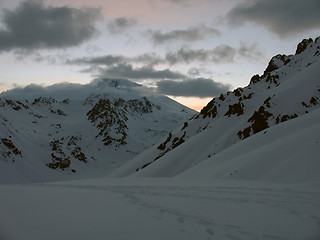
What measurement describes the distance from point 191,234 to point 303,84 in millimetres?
43837

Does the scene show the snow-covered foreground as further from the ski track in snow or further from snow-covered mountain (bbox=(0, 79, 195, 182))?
snow-covered mountain (bbox=(0, 79, 195, 182))

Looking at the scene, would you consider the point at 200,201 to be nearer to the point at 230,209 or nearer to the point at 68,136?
the point at 230,209

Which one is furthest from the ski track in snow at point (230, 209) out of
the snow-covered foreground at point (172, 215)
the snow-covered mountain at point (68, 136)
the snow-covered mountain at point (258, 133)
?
the snow-covered mountain at point (68, 136)

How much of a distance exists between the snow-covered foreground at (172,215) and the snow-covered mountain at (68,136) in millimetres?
51137

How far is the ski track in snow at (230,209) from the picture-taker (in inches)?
264

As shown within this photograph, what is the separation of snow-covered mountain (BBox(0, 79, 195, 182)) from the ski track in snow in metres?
52.4

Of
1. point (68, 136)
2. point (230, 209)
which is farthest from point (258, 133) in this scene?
point (68, 136)

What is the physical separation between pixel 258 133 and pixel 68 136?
9276 centimetres

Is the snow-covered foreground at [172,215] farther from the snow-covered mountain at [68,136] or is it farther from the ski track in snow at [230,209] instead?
the snow-covered mountain at [68,136]

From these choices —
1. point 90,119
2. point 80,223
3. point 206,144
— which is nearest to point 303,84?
point 206,144

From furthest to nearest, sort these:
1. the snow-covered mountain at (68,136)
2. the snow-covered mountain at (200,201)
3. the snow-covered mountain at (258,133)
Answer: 1. the snow-covered mountain at (68,136)
2. the snow-covered mountain at (258,133)
3. the snow-covered mountain at (200,201)

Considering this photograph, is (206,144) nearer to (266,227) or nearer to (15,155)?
(266,227)

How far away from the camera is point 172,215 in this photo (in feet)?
26.5

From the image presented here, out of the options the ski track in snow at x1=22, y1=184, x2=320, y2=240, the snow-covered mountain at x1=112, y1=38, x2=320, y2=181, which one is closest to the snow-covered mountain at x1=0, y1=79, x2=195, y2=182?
the snow-covered mountain at x1=112, y1=38, x2=320, y2=181
